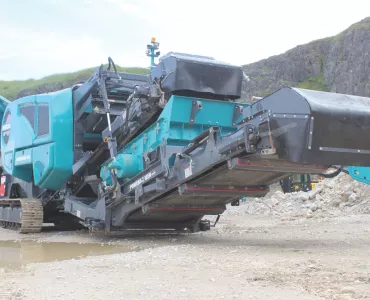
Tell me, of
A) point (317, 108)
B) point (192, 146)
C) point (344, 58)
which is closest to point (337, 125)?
point (317, 108)

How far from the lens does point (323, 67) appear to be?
2000 inches

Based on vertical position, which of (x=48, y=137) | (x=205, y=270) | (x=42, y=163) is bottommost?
(x=205, y=270)

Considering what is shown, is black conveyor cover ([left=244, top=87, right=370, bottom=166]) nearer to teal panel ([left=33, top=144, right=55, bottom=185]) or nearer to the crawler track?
teal panel ([left=33, top=144, right=55, bottom=185])

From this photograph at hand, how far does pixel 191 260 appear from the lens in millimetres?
6246

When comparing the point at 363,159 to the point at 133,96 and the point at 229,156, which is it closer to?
the point at 229,156

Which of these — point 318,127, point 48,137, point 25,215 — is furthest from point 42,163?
point 318,127

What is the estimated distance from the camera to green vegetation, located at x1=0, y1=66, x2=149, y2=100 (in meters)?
63.5

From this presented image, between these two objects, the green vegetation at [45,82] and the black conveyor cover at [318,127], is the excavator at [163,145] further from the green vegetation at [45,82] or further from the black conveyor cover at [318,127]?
the green vegetation at [45,82]

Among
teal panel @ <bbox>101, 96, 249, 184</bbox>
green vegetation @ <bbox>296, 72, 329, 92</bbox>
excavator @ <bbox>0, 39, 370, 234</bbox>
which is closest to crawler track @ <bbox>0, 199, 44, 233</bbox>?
excavator @ <bbox>0, 39, 370, 234</bbox>

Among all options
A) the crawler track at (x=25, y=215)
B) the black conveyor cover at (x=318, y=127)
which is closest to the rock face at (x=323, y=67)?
the crawler track at (x=25, y=215)

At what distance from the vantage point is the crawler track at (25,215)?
35.2 ft

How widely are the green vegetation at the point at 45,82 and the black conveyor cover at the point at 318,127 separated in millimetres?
56431

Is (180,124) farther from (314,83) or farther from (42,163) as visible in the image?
Answer: (314,83)

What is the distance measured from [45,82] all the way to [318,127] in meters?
65.2
